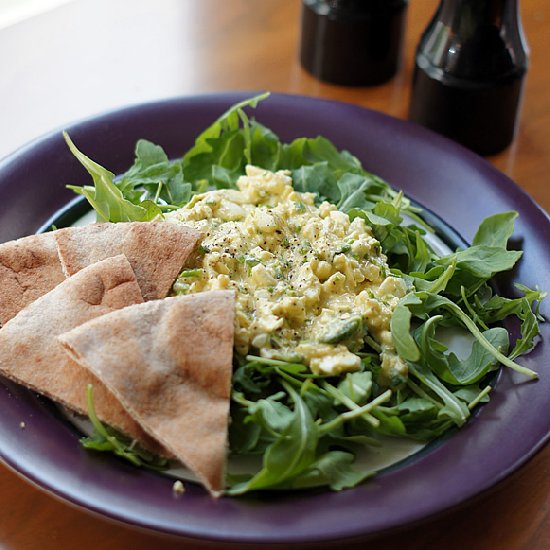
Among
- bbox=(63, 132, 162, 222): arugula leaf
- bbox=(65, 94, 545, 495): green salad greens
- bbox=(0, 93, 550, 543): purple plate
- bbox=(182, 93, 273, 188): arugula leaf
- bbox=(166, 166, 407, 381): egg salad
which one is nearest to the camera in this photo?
bbox=(0, 93, 550, 543): purple plate

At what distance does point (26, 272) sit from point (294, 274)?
573 millimetres

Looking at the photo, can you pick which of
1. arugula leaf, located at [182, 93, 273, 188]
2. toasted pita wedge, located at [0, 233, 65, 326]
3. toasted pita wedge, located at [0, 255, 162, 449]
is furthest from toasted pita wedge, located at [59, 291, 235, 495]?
arugula leaf, located at [182, 93, 273, 188]

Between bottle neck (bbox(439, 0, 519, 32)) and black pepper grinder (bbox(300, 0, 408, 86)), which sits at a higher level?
bottle neck (bbox(439, 0, 519, 32))

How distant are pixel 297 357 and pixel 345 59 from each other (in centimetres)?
156

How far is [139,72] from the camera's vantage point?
2953 millimetres

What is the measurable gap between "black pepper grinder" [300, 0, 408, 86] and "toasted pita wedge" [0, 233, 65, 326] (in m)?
1.40

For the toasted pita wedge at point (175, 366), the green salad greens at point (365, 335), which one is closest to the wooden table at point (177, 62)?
the green salad greens at point (365, 335)

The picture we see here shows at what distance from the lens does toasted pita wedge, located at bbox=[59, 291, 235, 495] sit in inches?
57.3

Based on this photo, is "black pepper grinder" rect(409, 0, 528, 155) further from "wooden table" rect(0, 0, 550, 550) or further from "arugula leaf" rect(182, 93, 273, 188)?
"arugula leaf" rect(182, 93, 273, 188)

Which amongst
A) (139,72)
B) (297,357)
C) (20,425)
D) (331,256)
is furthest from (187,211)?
(139,72)

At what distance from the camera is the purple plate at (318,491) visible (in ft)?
4.57

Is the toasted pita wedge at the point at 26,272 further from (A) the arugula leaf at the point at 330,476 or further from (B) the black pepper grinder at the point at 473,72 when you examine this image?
(B) the black pepper grinder at the point at 473,72

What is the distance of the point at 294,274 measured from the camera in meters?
1.82

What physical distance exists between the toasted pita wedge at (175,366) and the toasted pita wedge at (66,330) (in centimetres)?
6
